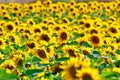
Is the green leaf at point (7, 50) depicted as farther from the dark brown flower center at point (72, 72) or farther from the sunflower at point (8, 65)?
the dark brown flower center at point (72, 72)

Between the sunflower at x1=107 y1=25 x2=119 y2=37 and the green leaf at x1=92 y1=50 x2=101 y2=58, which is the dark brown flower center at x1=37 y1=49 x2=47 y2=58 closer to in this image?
the green leaf at x1=92 y1=50 x2=101 y2=58

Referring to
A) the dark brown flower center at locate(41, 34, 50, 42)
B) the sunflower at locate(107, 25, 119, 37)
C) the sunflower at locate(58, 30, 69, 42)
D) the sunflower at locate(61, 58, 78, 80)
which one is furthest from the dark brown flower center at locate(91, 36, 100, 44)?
the sunflower at locate(61, 58, 78, 80)

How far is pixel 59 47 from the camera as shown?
5828 mm

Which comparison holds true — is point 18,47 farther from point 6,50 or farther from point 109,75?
point 109,75

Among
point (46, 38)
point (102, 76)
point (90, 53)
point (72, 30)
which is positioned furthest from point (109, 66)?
point (72, 30)

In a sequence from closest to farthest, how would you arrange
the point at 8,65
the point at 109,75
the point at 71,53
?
the point at 109,75 → the point at 8,65 → the point at 71,53

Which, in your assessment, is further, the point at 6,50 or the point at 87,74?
the point at 6,50

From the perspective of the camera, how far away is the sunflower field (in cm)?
278

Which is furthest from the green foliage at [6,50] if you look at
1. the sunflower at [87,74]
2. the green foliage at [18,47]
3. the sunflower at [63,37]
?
the sunflower at [87,74]

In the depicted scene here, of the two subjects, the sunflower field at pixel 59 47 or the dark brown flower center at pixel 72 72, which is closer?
the dark brown flower center at pixel 72 72

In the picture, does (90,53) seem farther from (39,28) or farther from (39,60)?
(39,28)

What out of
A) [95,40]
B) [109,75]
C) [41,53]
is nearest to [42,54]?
[41,53]

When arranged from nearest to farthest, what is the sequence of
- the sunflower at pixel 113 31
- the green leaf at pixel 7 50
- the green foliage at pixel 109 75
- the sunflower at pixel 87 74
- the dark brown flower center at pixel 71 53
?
the sunflower at pixel 87 74
the green foliage at pixel 109 75
the dark brown flower center at pixel 71 53
the green leaf at pixel 7 50
the sunflower at pixel 113 31

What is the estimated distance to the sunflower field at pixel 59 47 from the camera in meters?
2.78
